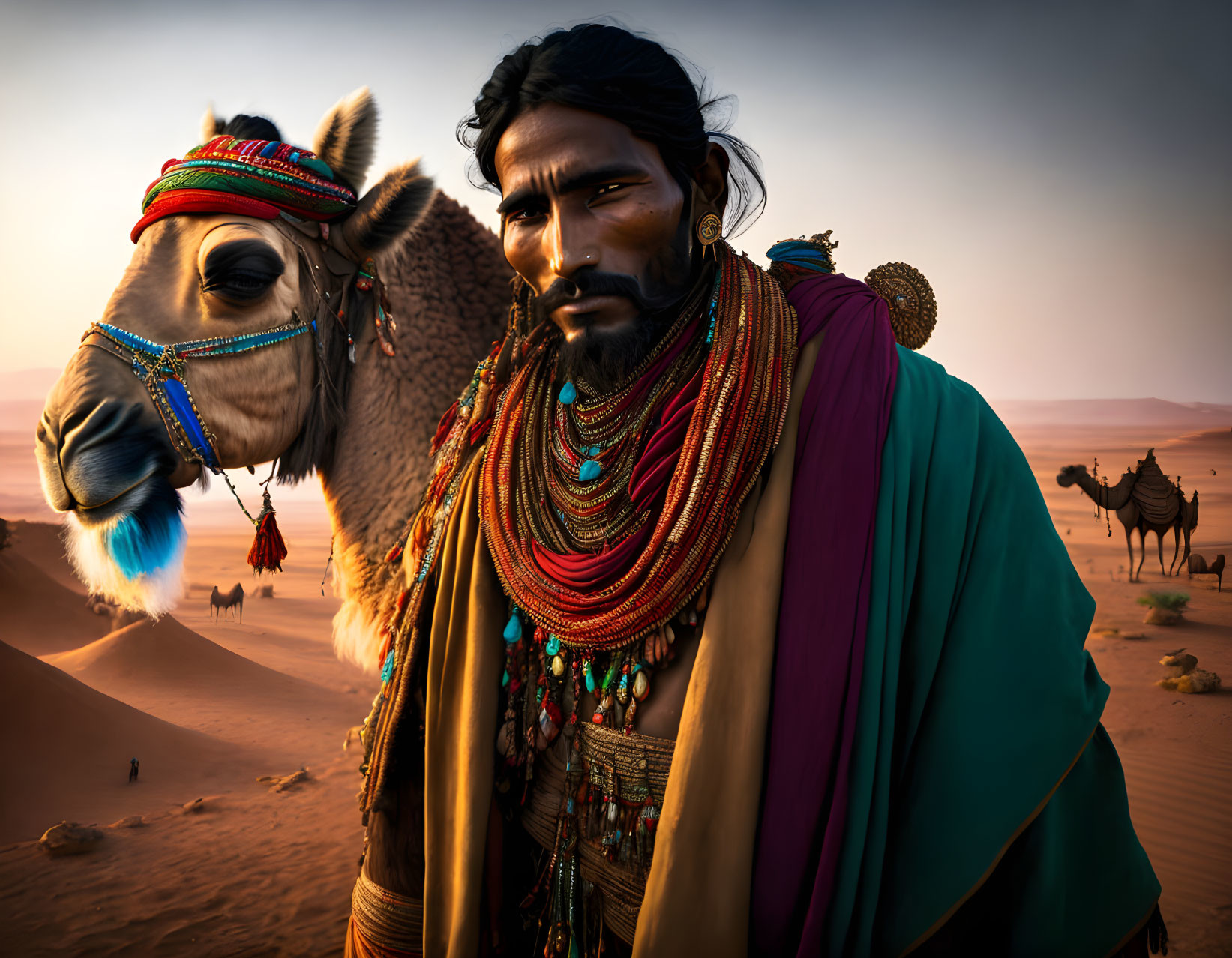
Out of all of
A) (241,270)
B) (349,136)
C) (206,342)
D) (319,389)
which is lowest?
(319,389)

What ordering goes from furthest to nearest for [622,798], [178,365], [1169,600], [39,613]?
[1169,600] → [39,613] → [178,365] → [622,798]

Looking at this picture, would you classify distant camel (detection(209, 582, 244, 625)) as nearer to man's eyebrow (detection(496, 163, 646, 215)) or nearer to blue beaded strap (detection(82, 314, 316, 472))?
blue beaded strap (detection(82, 314, 316, 472))

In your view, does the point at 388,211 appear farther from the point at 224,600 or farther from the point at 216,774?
the point at 224,600

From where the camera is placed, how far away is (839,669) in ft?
4.06

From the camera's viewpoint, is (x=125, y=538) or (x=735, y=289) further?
(x=125, y=538)

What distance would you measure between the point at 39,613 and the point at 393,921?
1275cm

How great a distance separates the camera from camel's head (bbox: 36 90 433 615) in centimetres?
212

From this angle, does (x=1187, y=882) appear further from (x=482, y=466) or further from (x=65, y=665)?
(x=65, y=665)

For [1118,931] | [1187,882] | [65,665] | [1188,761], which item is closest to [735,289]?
[1118,931]

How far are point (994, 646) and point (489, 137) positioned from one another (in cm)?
158

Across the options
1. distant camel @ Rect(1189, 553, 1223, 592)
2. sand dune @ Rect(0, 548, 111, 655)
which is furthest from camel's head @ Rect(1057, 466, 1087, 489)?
sand dune @ Rect(0, 548, 111, 655)

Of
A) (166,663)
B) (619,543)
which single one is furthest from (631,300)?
(166,663)

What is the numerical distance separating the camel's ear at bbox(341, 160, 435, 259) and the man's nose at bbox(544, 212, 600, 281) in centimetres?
129

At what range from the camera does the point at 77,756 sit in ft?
22.8
